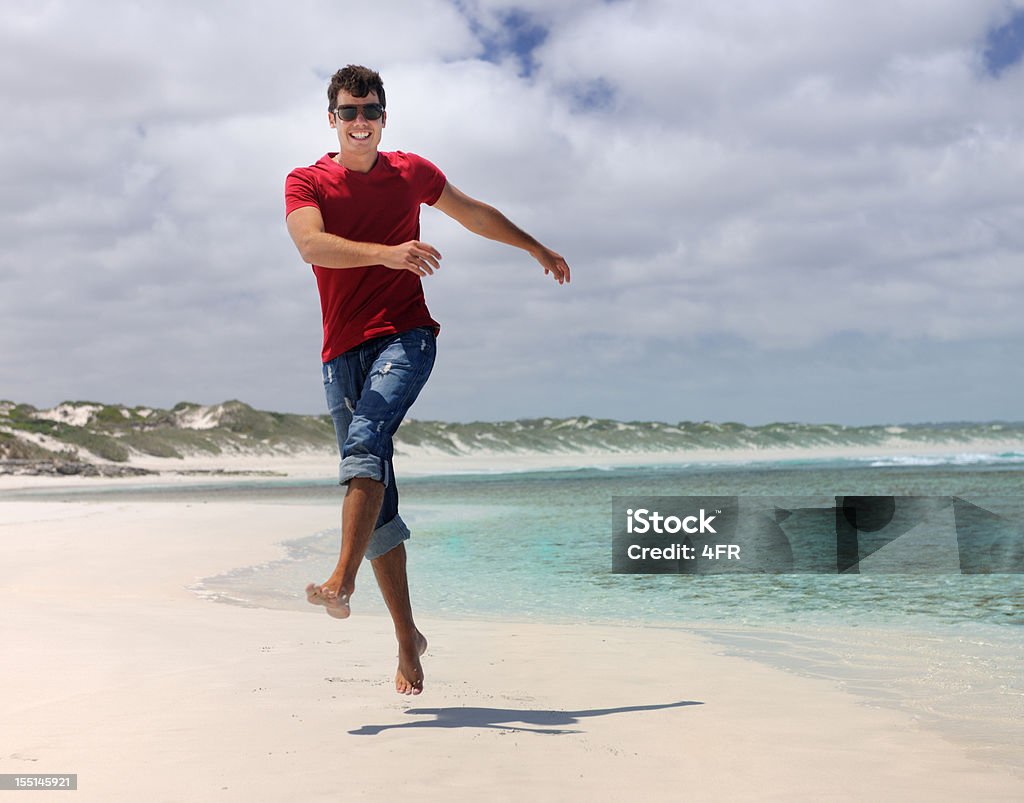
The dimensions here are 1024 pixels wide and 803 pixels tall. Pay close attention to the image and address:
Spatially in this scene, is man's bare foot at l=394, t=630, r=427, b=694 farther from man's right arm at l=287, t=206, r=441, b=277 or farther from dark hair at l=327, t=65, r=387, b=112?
dark hair at l=327, t=65, r=387, b=112

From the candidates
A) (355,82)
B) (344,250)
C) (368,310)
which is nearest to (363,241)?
(368,310)

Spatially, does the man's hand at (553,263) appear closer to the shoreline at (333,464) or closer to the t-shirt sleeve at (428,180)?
the t-shirt sleeve at (428,180)

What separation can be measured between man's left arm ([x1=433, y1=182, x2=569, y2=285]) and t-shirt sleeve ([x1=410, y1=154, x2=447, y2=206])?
0.17 ft

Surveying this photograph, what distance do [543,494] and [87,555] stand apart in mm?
15968

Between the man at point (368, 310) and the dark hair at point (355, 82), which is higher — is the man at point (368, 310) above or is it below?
below

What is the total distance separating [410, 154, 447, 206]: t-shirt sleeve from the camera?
4191 mm

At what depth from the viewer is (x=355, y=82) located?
387 centimetres

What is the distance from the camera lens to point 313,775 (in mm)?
3064

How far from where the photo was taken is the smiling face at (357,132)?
3895mm

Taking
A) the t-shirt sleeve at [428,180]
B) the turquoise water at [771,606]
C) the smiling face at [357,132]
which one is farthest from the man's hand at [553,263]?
the turquoise water at [771,606]

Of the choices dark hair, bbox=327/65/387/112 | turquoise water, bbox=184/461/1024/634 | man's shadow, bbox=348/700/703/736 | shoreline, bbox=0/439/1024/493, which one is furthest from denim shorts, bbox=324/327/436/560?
shoreline, bbox=0/439/1024/493

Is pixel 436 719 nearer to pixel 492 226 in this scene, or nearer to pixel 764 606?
pixel 492 226

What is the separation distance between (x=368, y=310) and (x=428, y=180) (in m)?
0.68

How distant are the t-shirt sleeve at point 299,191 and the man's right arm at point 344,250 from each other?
4 centimetres
